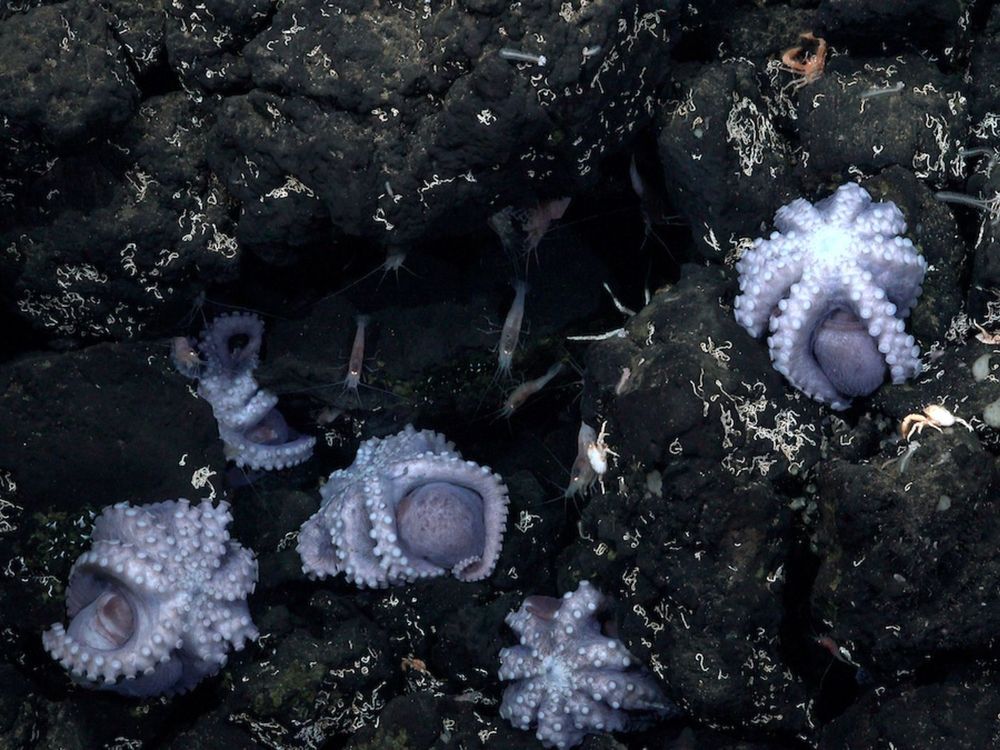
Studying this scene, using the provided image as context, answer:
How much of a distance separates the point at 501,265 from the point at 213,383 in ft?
6.05

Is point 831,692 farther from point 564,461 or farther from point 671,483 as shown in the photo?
point 564,461

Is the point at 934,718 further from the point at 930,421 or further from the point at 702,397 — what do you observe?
the point at 702,397

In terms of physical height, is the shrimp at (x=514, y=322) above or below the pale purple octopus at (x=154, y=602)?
above

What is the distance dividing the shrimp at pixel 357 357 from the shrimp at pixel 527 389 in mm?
929

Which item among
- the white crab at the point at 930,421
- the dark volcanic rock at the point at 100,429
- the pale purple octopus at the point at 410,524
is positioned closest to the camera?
the white crab at the point at 930,421

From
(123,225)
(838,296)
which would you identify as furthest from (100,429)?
(838,296)

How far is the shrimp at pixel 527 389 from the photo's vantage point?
5.62 metres

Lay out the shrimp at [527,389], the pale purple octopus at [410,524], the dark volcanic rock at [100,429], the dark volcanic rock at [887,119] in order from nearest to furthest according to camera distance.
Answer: the dark volcanic rock at [887,119] < the dark volcanic rock at [100,429] < the pale purple octopus at [410,524] < the shrimp at [527,389]

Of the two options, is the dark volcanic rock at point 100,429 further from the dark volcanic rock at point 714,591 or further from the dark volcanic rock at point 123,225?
the dark volcanic rock at point 714,591

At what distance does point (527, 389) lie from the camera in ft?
18.5

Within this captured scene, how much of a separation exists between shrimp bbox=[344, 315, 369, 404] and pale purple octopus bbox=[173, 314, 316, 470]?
51 cm

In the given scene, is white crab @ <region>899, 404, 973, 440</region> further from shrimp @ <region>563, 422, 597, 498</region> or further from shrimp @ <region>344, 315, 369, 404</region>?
shrimp @ <region>344, 315, 369, 404</region>

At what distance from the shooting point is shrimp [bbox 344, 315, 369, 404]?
536 cm

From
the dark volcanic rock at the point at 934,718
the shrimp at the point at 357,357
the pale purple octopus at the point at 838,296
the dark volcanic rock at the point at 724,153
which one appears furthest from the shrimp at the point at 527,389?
the dark volcanic rock at the point at 934,718
